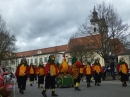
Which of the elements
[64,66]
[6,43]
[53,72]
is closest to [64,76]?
[64,66]

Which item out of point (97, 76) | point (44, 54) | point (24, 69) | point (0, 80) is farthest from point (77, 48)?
point (44, 54)

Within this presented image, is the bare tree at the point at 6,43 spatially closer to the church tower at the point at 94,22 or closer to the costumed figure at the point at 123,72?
the church tower at the point at 94,22

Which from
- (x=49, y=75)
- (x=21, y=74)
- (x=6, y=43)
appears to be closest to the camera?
(x=49, y=75)

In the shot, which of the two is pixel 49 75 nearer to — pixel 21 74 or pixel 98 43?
pixel 21 74

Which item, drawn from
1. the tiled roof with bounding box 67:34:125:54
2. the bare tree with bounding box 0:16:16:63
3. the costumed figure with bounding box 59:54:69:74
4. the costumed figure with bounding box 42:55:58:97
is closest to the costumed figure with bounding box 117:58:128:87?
the costumed figure with bounding box 59:54:69:74

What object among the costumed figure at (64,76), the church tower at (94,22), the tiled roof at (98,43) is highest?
the church tower at (94,22)

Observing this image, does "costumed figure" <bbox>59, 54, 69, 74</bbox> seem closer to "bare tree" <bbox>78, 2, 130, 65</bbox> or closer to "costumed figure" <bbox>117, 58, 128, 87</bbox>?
"costumed figure" <bbox>117, 58, 128, 87</bbox>

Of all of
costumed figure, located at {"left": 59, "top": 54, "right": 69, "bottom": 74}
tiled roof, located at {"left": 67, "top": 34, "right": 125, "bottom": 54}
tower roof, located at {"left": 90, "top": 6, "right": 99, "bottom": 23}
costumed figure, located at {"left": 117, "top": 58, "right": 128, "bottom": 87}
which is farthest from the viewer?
tower roof, located at {"left": 90, "top": 6, "right": 99, "bottom": 23}

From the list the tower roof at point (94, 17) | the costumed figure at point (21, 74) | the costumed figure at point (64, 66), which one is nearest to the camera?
the costumed figure at point (21, 74)

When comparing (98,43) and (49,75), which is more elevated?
(98,43)

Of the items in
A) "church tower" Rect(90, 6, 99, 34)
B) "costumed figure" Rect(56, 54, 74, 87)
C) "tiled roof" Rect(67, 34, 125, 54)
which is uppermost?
"church tower" Rect(90, 6, 99, 34)

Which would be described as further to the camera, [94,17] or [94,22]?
[94,17]

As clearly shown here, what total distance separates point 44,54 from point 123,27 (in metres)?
78.0

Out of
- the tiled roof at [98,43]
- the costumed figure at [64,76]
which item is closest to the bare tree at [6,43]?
the tiled roof at [98,43]
